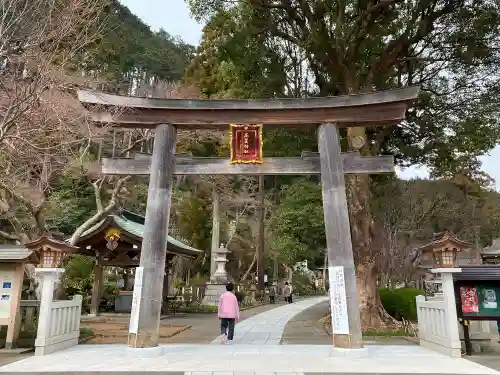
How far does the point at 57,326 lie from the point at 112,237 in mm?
8411

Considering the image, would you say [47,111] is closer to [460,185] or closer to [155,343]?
[155,343]

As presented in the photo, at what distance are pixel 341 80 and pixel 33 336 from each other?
12.5 meters

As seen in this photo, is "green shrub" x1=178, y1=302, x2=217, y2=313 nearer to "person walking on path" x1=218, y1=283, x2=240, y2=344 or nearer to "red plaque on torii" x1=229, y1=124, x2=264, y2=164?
"person walking on path" x1=218, y1=283, x2=240, y2=344

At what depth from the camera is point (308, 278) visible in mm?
51062

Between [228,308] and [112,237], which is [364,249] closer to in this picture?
[228,308]

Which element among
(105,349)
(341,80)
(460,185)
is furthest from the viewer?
(460,185)

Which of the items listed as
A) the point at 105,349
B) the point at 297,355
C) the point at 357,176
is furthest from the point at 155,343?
the point at 357,176

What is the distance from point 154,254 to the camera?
896 cm

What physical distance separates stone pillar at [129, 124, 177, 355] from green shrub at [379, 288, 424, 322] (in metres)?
11.5

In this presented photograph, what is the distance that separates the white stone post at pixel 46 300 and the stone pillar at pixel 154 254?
180 cm

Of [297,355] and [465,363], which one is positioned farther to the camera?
[297,355]

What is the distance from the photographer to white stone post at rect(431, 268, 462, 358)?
8.30 meters

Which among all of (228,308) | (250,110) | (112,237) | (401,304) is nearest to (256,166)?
(250,110)

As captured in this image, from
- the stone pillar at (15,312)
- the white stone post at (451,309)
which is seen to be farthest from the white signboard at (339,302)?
the stone pillar at (15,312)
